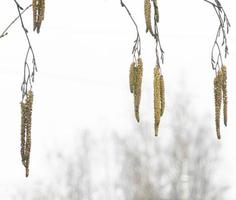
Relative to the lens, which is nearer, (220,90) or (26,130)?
(26,130)

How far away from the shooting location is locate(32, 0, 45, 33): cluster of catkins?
8.38ft

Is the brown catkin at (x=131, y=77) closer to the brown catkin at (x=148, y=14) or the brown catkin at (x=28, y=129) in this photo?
the brown catkin at (x=148, y=14)

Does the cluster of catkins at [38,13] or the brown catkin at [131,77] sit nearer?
the cluster of catkins at [38,13]

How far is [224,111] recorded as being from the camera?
2867mm

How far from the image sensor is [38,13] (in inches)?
102

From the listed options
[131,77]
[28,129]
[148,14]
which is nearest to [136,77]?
[131,77]

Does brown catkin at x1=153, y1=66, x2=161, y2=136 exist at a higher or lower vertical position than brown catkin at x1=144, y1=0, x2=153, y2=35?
lower

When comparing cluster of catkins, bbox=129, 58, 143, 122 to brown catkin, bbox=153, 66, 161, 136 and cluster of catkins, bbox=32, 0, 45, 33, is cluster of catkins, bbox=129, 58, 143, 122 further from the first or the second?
cluster of catkins, bbox=32, 0, 45, 33

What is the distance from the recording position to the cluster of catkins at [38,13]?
101 inches

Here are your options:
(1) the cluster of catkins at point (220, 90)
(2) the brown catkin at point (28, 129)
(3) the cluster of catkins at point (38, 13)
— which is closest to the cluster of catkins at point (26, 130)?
(2) the brown catkin at point (28, 129)

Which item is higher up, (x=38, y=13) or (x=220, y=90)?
(x=38, y=13)

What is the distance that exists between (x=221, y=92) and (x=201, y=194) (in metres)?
24.6

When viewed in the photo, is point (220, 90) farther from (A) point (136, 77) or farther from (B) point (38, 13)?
(B) point (38, 13)

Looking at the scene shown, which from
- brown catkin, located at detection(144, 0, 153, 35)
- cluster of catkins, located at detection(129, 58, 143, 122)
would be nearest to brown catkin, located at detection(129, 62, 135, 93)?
cluster of catkins, located at detection(129, 58, 143, 122)
